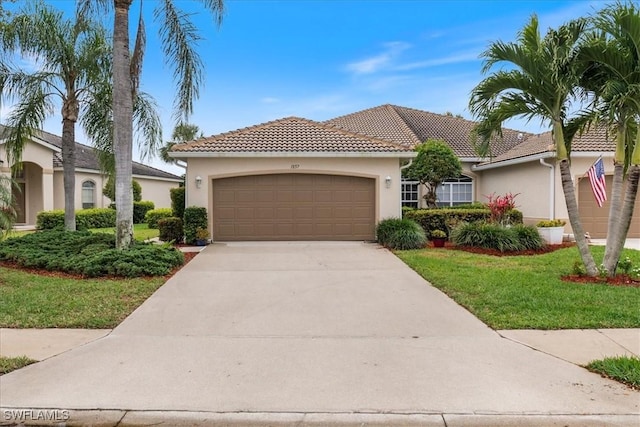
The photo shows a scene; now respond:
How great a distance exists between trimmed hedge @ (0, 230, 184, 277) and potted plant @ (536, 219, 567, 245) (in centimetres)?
1182

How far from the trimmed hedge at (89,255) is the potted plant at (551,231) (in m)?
11.8

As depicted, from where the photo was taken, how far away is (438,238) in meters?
14.1

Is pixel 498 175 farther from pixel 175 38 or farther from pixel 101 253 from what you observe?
pixel 101 253

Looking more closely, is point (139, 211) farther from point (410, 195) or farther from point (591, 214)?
point (591, 214)

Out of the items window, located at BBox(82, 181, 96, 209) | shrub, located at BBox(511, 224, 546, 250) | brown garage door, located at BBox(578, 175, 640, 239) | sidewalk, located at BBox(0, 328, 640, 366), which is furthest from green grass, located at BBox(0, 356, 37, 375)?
window, located at BBox(82, 181, 96, 209)

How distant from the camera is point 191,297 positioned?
7609mm

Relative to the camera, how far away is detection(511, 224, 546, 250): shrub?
13.3m

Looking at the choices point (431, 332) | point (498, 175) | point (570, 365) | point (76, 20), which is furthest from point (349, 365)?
point (498, 175)

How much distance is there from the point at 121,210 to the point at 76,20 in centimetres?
562

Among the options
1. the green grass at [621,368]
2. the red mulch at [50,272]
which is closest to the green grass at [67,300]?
the red mulch at [50,272]

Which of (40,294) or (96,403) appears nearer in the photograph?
(96,403)

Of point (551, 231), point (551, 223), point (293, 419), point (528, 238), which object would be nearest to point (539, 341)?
point (293, 419)

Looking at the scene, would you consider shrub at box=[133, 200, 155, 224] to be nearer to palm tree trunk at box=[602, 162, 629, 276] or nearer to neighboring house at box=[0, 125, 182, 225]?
neighboring house at box=[0, 125, 182, 225]

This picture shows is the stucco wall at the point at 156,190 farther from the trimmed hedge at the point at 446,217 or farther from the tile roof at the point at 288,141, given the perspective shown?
the trimmed hedge at the point at 446,217
